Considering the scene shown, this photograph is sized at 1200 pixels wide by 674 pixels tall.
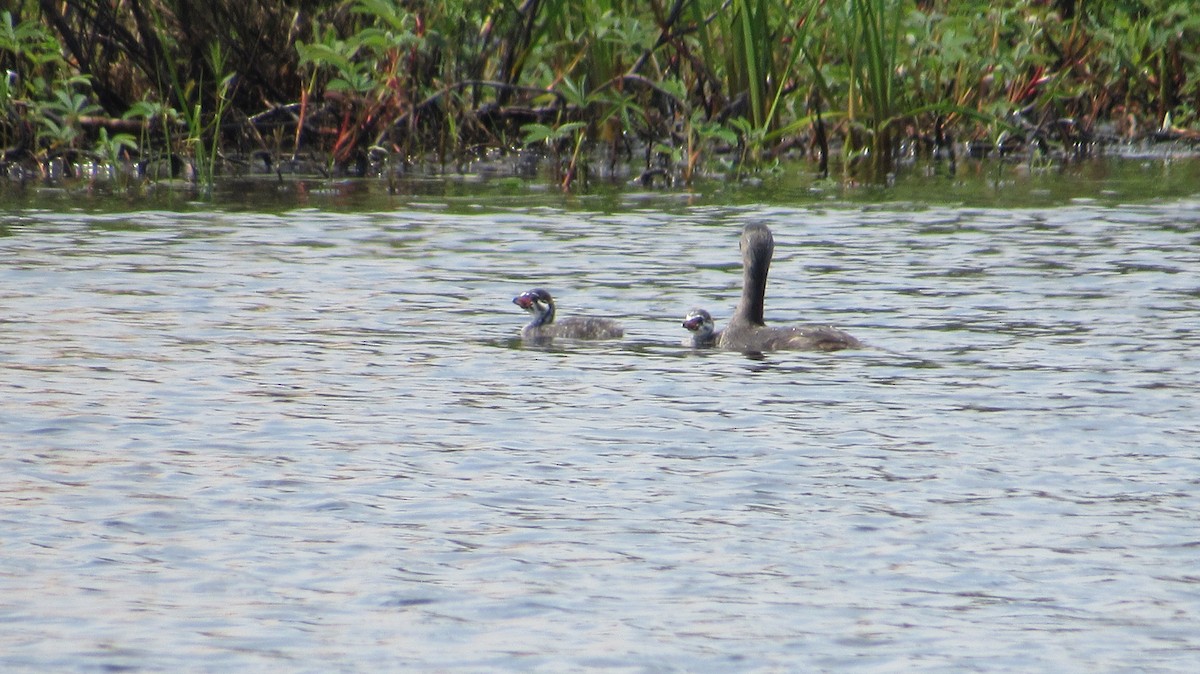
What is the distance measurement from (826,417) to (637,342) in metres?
2.18

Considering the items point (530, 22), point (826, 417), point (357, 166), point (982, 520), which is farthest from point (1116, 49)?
point (982, 520)

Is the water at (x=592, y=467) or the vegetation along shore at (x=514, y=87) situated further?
the vegetation along shore at (x=514, y=87)

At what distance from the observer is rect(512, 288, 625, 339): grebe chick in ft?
33.3

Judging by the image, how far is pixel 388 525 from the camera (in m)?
6.41

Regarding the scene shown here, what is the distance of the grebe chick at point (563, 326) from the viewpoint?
10.1 m

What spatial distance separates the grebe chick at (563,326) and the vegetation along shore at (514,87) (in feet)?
18.4

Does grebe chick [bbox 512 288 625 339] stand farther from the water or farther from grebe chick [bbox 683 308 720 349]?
grebe chick [bbox 683 308 720 349]

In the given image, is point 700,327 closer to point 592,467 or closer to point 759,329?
point 759,329

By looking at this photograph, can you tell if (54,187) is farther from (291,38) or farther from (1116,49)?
(1116,49)

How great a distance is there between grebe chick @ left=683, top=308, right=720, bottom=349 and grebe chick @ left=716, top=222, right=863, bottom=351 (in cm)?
7

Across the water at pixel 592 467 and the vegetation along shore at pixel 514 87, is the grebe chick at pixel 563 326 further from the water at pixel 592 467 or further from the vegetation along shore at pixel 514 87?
the vegetation along shore at pixel 514 87

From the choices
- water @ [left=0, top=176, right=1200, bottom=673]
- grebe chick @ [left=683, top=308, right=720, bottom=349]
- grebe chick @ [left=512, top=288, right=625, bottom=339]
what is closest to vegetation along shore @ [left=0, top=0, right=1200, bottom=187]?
water @ [left=0, top=176, right=1200, bottom=673]

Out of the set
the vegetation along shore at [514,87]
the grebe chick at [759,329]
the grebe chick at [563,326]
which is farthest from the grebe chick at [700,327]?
the vegetation along shore at [514,87]

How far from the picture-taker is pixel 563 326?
10.2 metres
